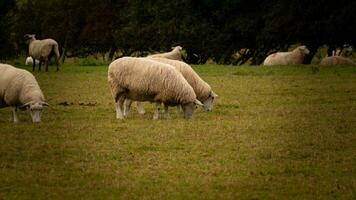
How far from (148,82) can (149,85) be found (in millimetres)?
63

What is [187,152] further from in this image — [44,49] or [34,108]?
[44,49]

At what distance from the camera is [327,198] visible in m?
10.5

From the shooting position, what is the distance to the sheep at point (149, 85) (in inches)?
733

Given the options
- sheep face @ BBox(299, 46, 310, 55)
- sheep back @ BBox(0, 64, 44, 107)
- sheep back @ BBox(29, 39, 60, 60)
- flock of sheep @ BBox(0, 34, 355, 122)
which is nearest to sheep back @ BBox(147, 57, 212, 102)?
flock of sheep @ BBox(0, 34, 355, 122)

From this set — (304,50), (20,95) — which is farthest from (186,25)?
(20,95)

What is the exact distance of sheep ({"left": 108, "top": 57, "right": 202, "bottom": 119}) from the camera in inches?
733

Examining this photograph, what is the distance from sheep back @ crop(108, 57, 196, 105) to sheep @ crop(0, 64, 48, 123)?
67.4 inches

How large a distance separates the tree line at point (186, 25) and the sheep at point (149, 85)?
2257cm

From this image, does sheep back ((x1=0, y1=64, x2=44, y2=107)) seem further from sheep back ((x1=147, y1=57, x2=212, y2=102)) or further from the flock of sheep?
sheep back ((x1=147, y1=57, x2=212, y2=102))

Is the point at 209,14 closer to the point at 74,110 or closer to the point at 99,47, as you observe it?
the point at 99,47

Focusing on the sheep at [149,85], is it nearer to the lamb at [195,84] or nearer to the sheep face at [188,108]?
the sheep face at [188,108]

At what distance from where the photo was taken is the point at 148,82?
61.0 ft

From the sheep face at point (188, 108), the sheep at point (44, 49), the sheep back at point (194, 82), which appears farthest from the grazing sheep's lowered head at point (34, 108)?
the sheep at point (44, 49)

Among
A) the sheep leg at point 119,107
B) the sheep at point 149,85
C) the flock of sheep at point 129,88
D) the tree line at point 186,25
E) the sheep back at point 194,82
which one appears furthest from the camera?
the tree line at point 186,25
